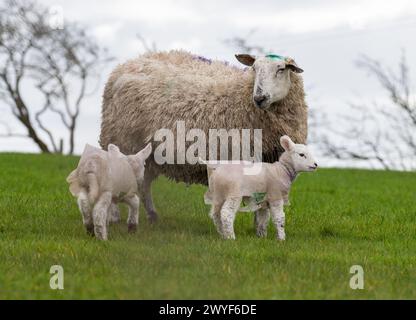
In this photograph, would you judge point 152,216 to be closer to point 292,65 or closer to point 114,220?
point 114,220

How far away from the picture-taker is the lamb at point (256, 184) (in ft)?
26.5

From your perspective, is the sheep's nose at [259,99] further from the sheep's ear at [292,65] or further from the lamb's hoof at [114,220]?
the lamb's hoof at [114,220]

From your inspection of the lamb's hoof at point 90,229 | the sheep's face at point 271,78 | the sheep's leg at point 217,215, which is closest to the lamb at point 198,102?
the sheep's face at point 271,78

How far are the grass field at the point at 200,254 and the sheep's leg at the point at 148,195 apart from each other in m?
0.23

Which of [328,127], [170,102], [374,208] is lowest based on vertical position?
[374,208]

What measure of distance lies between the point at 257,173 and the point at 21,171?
34.4 ft

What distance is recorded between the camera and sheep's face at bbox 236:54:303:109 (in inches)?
333

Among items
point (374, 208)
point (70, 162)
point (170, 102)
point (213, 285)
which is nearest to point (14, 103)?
point (70, 162)

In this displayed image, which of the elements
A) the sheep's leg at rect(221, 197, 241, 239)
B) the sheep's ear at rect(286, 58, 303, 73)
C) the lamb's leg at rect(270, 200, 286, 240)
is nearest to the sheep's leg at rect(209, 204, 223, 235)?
the sheep's leg at rect(221, 197, 241, 239)

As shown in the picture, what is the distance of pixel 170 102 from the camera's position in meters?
9.35

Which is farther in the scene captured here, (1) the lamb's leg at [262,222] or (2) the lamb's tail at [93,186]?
(1) the lamb's leg at [262,222]

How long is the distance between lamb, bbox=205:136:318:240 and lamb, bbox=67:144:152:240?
856mm
